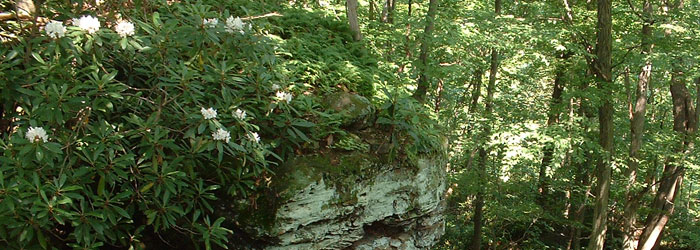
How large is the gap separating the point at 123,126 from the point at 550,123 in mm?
9854

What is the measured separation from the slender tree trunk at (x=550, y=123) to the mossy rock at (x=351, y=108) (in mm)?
4938

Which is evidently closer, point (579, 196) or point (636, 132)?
point (636, 132)

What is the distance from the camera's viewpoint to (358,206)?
4016 millimetres

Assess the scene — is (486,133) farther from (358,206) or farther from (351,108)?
(358,206)

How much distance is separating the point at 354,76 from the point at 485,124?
225 inches

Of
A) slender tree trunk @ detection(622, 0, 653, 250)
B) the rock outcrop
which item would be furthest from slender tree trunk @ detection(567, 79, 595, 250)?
the rock outcrop

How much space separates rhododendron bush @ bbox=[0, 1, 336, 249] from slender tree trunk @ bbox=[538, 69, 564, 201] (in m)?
6.31

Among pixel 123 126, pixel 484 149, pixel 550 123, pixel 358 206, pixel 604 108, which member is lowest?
pixel 484 149

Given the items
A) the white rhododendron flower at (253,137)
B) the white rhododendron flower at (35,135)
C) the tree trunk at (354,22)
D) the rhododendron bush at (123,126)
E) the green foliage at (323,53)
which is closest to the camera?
the white rhododendron flower at (35,135)

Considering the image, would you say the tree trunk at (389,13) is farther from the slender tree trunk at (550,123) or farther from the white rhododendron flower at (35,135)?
the white rhododendron flower at (35,135)

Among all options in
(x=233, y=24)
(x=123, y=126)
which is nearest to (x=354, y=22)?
(x=233, y=24)

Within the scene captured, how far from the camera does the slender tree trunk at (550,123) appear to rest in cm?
952

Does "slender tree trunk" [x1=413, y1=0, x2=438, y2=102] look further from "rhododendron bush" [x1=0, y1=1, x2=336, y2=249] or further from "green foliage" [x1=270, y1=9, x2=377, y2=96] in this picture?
"rhododendron bush" [x1=0, y1=1, x2=336, y2=249]

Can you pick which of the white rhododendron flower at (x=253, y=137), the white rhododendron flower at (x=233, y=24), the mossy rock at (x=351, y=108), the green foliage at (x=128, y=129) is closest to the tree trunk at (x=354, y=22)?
the mossy rock at (x=351, y=108)
